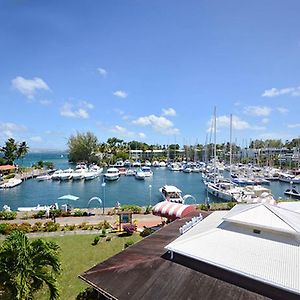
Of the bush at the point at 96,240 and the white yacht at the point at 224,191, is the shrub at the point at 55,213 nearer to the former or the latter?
the bush at the point at 96,240

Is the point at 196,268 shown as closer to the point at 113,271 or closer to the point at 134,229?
the point at 113,271

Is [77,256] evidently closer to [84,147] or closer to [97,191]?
[97,191]

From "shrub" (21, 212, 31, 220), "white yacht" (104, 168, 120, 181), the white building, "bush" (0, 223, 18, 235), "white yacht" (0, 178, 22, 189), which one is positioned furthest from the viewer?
"white yacht" (104, 168, 120, 181)

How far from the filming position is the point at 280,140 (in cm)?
19388

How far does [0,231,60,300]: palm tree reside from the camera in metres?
12.6

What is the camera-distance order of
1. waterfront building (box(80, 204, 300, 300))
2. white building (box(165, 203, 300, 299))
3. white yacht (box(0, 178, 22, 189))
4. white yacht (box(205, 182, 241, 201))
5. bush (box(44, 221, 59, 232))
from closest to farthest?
1. waterfront building (box(80, 204, 300, 300))
2. white building (box(165, 203, 300, 299))
3. bush (box(44, 221, 59, 232))
4. white yacht (box(205, 182, 241, 201))
5. white yacht (box(0, 178, 22, 189))

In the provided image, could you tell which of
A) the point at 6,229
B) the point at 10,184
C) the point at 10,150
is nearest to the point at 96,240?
the point at 6,229

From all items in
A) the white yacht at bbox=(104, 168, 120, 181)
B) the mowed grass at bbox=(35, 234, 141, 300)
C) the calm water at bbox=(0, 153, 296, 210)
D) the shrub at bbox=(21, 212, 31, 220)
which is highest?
the white yacht at bbox=(104, 168, 120, 181)

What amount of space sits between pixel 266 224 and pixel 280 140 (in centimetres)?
19572

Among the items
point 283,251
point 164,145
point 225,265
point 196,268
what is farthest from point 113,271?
Answer: point 164,145

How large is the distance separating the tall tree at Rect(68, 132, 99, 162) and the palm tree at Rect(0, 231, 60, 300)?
123153 mm

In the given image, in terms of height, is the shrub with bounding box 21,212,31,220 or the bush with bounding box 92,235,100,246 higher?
→ the bush with bounding box 92,235,100,246

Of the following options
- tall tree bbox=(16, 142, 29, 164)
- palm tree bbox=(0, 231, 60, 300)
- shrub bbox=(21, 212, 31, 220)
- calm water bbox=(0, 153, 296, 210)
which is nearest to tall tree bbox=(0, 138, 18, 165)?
tall tree bbox=(16, 142, 29, 164)

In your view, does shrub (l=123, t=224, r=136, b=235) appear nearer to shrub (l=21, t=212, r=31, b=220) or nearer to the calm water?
shrub (l=21, t=212, r=31, b=220)
